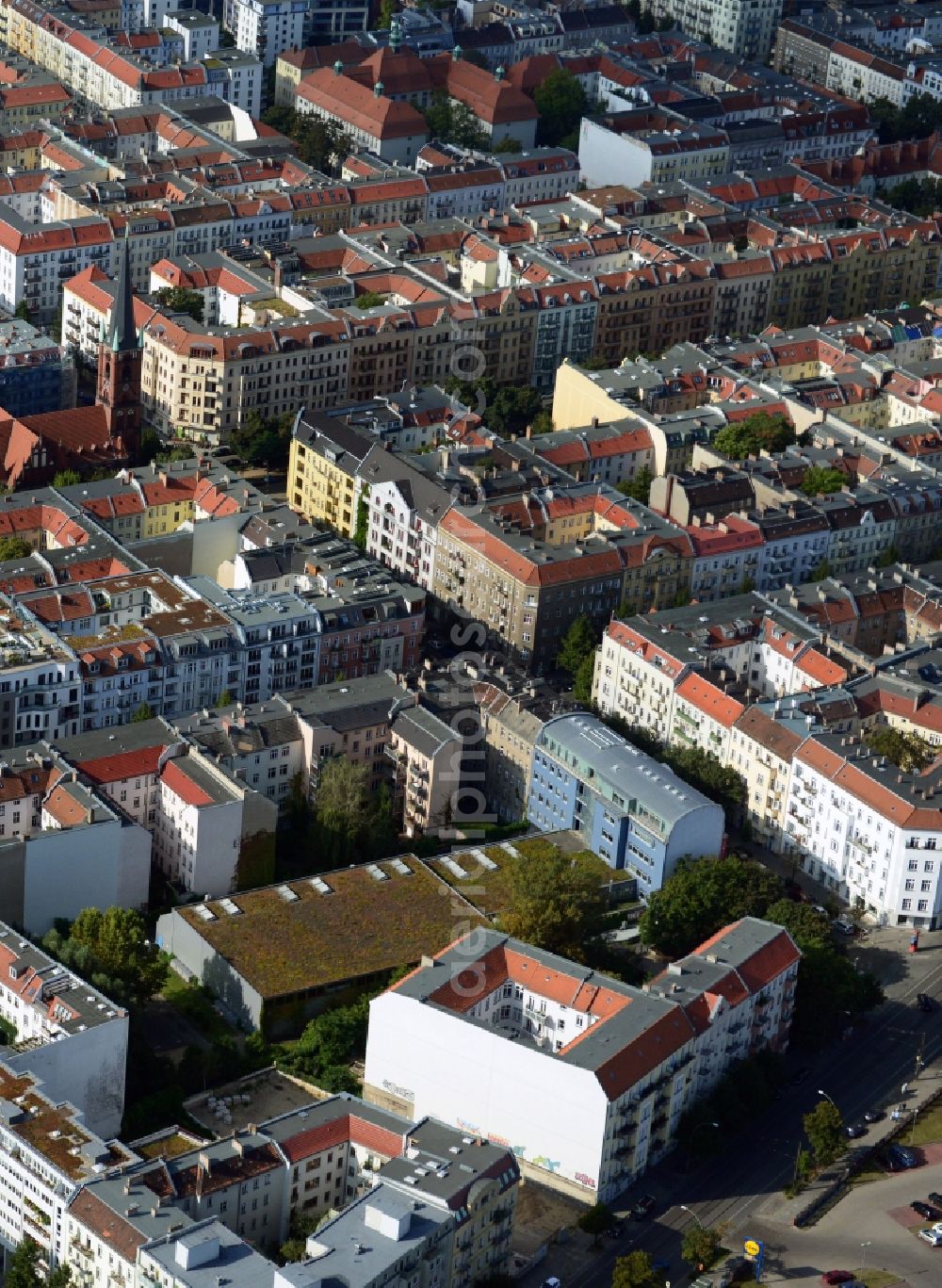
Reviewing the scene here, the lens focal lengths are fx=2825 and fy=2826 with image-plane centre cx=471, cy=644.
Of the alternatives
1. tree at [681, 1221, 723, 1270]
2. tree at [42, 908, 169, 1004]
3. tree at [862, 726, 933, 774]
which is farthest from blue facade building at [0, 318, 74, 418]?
tree at [681, 1221, 723, 1270]

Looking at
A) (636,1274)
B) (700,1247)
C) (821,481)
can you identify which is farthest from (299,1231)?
(821,481)

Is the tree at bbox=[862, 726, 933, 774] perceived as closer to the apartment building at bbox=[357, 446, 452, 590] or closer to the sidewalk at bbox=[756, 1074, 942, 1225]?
the sidewalk at bbox=[756, 1074, 942, 1225]

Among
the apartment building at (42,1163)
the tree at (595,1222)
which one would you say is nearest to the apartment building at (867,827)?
the tree at (595,1222)

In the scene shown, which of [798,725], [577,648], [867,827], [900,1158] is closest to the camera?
[900,1158]

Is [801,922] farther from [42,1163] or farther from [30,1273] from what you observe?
[30,1273]

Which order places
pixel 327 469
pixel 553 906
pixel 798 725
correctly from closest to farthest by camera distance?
pixel 553 906 → pixel 798 725 → pixel 327 469

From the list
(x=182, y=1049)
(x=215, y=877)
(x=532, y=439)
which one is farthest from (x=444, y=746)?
(x=532, y=439)

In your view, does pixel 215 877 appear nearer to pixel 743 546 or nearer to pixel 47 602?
pixel 47 602

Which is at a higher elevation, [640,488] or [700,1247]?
[640,488]
